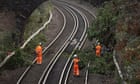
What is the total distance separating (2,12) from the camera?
30328 mm

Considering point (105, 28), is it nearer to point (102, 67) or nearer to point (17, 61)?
point (102, 67)

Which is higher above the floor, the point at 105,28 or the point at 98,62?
the point at 105,28

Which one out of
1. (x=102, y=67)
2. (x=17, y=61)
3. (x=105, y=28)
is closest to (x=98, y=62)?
(x=102, y=67)

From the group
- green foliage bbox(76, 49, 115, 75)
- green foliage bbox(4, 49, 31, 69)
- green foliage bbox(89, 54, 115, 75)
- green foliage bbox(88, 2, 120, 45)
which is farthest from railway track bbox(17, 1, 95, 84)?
green foliage bbox(88, 2, 120, 45)

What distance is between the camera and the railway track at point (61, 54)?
24.0 meters

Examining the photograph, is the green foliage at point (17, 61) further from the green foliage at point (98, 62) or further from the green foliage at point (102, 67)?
the green foliage at point (102, 67)

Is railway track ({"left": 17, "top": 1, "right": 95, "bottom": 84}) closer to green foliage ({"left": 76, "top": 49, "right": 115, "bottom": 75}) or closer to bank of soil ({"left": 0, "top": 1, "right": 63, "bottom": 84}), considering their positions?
bank of soil ({"left": 0, "top": 1, "right": 63, "bottom": 84})

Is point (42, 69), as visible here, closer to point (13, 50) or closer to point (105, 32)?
point (13, 50)

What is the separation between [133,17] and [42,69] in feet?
24.3

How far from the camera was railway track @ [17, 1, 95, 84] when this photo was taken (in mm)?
23969

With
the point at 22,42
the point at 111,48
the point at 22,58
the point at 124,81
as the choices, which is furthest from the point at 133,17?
the point at 22,42

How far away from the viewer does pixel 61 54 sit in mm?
30094

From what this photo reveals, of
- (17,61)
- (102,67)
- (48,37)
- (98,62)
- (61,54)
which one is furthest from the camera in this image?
(48,37)

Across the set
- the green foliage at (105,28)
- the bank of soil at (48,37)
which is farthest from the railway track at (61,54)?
the green foliage at (105,28)
